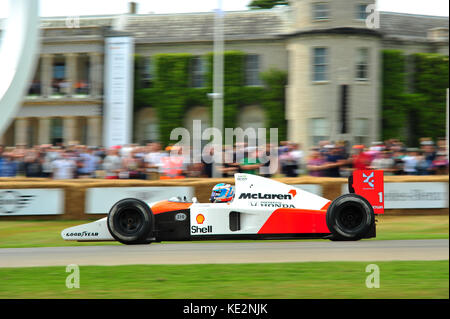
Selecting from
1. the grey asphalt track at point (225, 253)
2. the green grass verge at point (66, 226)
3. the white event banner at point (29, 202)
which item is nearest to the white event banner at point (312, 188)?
the green grass verge at point (66, 226)

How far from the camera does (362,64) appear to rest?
2716 centimetres

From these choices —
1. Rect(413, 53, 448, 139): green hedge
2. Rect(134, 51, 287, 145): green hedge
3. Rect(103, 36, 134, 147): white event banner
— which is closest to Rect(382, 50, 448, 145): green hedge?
Rect(413, 53, 448, 139): green hedge

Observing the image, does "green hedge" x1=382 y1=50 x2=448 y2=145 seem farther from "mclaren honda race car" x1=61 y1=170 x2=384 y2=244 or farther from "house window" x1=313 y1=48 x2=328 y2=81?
"mclaren honda race car" x1=61 y1=170 x2=384 y2=244

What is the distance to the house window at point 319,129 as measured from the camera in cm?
2648

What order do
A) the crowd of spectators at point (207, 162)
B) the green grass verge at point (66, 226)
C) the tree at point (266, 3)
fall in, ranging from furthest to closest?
1. the tree at point (266, 3)
2. the crowd of spectators at point (207, 162)
3. the green grass verge at point (66, 226)

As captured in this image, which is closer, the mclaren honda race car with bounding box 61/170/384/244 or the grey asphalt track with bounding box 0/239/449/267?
the grey asphalt track with bounding box 0/239/449/267

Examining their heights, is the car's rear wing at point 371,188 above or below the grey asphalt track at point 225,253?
above

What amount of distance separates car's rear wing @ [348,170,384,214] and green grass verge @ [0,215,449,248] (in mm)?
1484

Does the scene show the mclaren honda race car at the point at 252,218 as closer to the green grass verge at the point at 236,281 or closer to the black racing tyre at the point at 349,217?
the black racing tyre at the point at 349,217

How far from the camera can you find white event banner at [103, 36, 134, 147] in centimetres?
2884

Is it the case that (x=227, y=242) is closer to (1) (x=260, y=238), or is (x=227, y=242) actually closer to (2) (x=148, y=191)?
(1) (x=260, y=238)

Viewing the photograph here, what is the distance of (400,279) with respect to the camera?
23.5ft

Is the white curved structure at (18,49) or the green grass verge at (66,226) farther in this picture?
the green grass verge at (66,226)

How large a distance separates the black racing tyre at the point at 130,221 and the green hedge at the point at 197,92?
20121 millimetres
